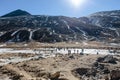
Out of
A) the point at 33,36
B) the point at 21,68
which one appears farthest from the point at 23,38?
the point at 21,68

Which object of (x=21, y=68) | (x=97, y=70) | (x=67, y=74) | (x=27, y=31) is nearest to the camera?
(x=67, y=74)

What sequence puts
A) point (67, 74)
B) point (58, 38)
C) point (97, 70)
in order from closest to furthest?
point (67, 74)
point (97, 70)
point (58, 38)

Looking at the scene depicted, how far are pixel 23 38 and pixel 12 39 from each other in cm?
793

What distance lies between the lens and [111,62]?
1859 inches

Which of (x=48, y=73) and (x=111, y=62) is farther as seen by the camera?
(x=111, y=62)

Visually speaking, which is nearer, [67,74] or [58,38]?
[67,74]

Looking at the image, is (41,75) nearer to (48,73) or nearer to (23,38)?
(48,73)

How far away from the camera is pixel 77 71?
40.8m

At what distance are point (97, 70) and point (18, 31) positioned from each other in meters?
157

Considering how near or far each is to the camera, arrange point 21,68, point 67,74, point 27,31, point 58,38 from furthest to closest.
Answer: point 27,31 → point 58,38 → point 21,68 → point 67,74

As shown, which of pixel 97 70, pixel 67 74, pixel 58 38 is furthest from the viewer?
pixel 58 38

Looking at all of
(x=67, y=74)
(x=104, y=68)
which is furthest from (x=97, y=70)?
(x=67, y=74)

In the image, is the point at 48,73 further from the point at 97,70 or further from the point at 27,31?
the point at 27,31

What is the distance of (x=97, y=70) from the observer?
40.4 m
